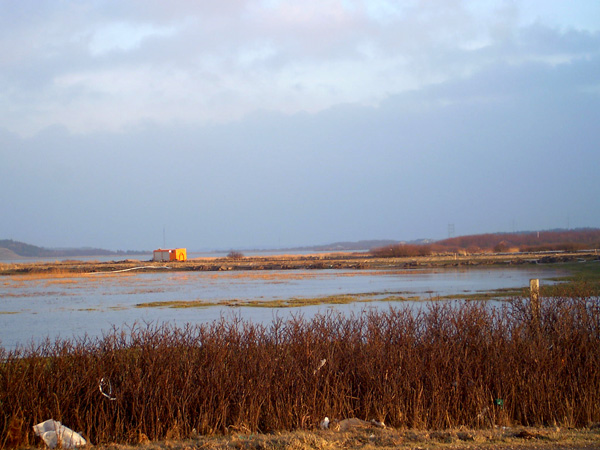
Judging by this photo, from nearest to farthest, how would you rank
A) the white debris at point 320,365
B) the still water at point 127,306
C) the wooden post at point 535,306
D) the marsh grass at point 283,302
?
1. the white debris at point 320,365
2. the wooden post at point 535,306
3. the still water at point 127,306
4. the marsh grass at point 283,302

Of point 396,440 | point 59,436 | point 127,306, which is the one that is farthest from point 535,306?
point 127,306

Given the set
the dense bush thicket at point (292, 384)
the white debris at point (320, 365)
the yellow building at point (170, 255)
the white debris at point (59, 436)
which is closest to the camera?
the white debris at point (59, 436)

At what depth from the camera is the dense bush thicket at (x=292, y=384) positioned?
8.96m

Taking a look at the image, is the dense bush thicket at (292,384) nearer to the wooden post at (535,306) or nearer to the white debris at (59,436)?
the white debris at (59,436)

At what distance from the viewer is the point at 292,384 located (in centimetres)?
953

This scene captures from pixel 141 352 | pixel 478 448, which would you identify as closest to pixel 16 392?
pixel 141 352

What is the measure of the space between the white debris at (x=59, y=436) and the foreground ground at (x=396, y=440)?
44 centimetres

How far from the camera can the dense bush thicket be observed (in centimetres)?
896

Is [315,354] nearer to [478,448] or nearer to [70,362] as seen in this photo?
[478,448]

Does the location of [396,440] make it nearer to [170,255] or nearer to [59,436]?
[59,436]

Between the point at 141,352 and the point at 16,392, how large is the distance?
199 cm

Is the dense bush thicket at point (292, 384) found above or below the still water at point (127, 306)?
above

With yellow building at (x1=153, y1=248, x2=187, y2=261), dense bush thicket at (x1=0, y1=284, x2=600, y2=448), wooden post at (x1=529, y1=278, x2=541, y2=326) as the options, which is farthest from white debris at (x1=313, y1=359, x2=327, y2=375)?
yellow building at (x1=153, y1=248, x2=187, y2=261)

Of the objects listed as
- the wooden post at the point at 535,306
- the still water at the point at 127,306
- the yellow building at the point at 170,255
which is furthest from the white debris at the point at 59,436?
the yellow building at the point at 170,255
